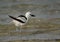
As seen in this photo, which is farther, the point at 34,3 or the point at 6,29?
the point at 34,3

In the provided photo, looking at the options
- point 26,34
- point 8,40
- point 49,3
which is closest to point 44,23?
point 26,34

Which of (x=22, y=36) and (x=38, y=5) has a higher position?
(x=38, y=5)

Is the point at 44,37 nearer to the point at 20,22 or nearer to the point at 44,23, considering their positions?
the point at 20,22

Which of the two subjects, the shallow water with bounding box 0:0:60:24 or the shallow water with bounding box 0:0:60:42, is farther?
the shallow water with bounding box 0:0:60:24

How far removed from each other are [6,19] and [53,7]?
Result: 497 cm

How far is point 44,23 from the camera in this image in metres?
17.0

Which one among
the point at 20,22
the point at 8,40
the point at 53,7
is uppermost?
the point at 53,7

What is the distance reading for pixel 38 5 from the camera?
2352 cm

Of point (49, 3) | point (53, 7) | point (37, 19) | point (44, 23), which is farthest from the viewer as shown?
point (49, 3)

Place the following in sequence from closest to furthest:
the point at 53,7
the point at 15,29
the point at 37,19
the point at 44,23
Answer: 1. the point at 15,29
2. the point at 44,23
3. the point at 37,19
4. the point at 53,7

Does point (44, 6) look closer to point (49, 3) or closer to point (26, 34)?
point (49, 3)

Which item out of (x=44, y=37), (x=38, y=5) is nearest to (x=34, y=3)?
(x=38, y=5)

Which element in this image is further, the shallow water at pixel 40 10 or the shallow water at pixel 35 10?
the shallow water at pixel 40 10

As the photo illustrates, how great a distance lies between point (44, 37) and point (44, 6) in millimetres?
9055
